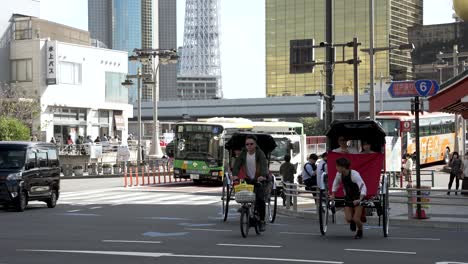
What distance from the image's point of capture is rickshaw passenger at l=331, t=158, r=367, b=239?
46.4 feet

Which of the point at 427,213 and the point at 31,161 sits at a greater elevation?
the point at 31,161

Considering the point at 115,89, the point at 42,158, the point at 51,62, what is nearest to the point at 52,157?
the point at 42,158

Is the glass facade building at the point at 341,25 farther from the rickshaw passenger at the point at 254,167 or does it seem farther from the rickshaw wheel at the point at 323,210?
the rickshaw wheel at the point at 323,210

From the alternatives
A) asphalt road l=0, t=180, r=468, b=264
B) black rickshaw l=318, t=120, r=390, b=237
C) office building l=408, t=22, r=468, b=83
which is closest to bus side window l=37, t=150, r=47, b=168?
asphalt road l=0, t=180, r=468, b=264

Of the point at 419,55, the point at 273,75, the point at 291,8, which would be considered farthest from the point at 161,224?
the point at 419,55

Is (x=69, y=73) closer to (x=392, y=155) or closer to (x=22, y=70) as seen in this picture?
(x=22, y=70)

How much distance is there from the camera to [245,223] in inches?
568

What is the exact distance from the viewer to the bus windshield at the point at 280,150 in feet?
114

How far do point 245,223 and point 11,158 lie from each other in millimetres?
10639

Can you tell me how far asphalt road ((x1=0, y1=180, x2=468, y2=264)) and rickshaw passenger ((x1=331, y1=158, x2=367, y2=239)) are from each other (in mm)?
406

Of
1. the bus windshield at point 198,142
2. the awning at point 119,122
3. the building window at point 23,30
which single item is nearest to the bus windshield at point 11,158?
the bus windshield at point 198,142

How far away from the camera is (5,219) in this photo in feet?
62.1

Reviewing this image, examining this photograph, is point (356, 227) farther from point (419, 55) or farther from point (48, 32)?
point (419, 55)

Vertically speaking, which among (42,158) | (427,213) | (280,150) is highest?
(42,158)
